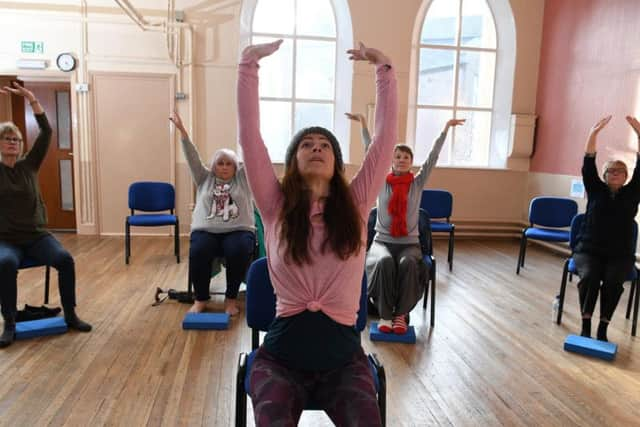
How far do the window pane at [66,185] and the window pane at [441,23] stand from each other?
16.6 ft

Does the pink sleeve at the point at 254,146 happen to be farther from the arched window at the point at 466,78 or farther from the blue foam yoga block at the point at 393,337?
the arched window at the point at 466,78

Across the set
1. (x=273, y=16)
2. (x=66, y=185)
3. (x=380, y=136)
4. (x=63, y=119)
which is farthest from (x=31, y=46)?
(x=380, y=136)

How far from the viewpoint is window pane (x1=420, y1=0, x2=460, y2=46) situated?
668cm

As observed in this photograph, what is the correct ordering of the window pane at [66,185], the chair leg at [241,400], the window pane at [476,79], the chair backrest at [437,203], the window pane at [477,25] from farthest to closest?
the window pane at [476,79], the window pane at [477,25], the window pane at [66,185], the chair backrest at [437,203], the chair leg at [241,400]

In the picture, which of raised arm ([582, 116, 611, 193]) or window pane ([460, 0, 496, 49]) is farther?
window pane ([460, 0, 496, 49])

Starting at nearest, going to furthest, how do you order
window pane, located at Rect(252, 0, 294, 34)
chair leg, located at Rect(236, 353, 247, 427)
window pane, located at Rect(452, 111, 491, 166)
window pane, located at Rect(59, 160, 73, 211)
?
chair leg, located at Rect(236, 353, 247, 427) < window pane, located at Rect(59, 160, 73, 211) < window pane, located at Rect(252, 0, 294, 34) < window pane, located at Rect(452, 111, 491, 166)

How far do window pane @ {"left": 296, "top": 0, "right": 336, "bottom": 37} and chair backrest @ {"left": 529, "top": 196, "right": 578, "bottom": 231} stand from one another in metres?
3.62

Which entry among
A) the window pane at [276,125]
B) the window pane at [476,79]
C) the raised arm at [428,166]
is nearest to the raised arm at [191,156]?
the raised arm at [428,166]

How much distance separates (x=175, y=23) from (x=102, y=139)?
1709 millimetres

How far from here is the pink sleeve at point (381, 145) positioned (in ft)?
5.41

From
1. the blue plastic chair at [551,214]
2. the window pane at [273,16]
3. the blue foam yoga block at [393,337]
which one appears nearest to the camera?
the blue foam yoga block at [393,337]

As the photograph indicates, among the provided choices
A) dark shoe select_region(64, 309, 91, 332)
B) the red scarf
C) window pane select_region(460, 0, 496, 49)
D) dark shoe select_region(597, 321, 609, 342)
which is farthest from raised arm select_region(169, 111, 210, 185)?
window pane select_region(460, 0, 496, 49)

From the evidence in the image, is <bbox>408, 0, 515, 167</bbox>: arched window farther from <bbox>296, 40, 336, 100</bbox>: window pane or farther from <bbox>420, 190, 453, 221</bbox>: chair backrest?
<bbox>420, 190, 453, 221</bbox>: chair backrest

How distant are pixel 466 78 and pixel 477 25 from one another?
0.74 m
